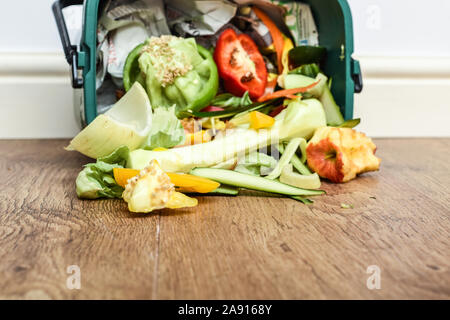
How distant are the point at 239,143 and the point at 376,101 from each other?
65 centimetres

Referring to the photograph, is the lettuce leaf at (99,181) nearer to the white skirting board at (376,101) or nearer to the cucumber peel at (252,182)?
the cucumber peel at (252,182)

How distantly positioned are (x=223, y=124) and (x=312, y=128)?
0.54 feet

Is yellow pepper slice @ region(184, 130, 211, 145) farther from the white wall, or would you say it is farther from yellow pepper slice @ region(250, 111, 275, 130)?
the white wall

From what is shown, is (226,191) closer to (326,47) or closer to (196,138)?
(196,138)

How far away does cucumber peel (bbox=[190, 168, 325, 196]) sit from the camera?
0.77 metres

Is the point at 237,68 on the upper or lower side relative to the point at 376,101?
upper

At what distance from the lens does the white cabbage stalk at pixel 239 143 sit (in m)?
0.81

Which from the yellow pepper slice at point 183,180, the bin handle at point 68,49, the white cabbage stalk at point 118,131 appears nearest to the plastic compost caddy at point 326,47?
the bin handle at point 68,49

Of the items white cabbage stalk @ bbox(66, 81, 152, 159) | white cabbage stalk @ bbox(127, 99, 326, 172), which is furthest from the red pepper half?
white cabbage stalk @ bbox(66, 81, 152, 159)

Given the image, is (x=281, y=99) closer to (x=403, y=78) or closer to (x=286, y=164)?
(x=286, y=164)

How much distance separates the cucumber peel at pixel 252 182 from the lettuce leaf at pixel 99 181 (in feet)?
0.38

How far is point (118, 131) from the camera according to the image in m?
0.80

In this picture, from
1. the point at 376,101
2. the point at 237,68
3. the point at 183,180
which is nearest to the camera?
the point at 183,180

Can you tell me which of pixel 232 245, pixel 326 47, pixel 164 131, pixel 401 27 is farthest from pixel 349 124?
pixel 401 27
